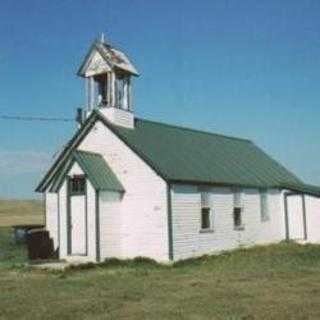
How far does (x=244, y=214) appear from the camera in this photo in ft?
106

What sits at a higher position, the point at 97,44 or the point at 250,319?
the point at 97,44

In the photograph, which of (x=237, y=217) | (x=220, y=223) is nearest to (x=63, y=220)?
(x=220, y=223)

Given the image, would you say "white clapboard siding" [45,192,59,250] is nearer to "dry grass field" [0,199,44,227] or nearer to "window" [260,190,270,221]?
"window" [260,190,270,221]

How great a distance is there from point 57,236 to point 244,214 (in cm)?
883

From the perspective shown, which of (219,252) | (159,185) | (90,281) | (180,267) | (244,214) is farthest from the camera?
(244,214)

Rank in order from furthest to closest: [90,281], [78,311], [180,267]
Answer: [180,267] < [90,281] < [78,311]

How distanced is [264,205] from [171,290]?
58.9 feet

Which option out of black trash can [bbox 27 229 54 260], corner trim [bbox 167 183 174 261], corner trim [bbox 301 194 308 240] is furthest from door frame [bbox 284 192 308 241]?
black trash can [bbox 27 229 54 260]

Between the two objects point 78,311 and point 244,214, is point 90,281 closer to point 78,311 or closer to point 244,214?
point 78,311

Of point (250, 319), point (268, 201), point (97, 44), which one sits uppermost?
point (97, 44)

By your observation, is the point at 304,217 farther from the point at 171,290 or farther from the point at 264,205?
the point at 171,290

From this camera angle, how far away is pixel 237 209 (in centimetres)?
3195

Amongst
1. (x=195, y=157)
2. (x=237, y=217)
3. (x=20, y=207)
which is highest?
(x=195, y=157)

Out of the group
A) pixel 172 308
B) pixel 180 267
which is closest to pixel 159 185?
pixel 180 267
